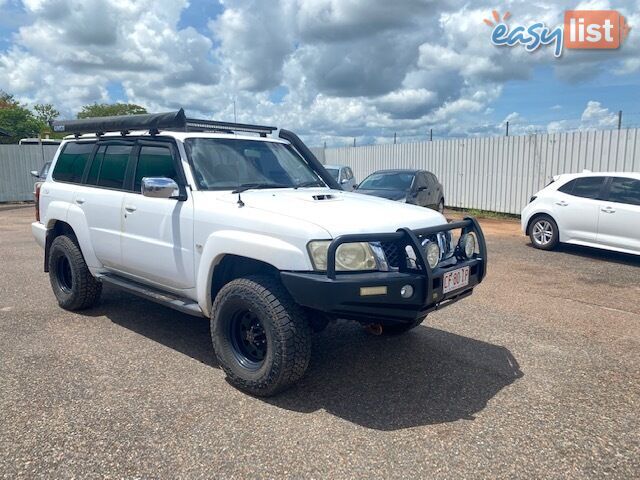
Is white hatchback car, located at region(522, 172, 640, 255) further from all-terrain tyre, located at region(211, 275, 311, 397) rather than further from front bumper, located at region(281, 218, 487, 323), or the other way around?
all-terrain tyre, located at region(211, 275, 311, 397)

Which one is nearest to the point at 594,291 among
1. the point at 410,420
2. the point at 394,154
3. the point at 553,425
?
the point at 553,425

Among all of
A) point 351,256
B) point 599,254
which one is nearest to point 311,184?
point 351,256

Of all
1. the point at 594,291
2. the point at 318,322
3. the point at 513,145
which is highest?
the point at 513,145

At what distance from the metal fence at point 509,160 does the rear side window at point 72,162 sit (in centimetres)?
1259

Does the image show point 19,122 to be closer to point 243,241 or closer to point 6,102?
point 6,102

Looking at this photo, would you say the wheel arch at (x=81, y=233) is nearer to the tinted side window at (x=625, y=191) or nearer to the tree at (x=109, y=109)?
the tinted side window at (x=625, y=191)

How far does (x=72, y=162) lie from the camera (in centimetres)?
562

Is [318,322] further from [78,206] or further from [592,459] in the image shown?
[78,206]

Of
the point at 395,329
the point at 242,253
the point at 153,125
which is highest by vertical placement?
the point at 153,125

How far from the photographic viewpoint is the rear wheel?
954 cm

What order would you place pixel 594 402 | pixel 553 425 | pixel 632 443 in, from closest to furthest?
1. pixel 632 443
2. pixel 553 425
3. pixel 594 402

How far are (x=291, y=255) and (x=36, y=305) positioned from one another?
13.1ft

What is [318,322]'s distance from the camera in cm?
399

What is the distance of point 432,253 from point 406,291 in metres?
0.47
